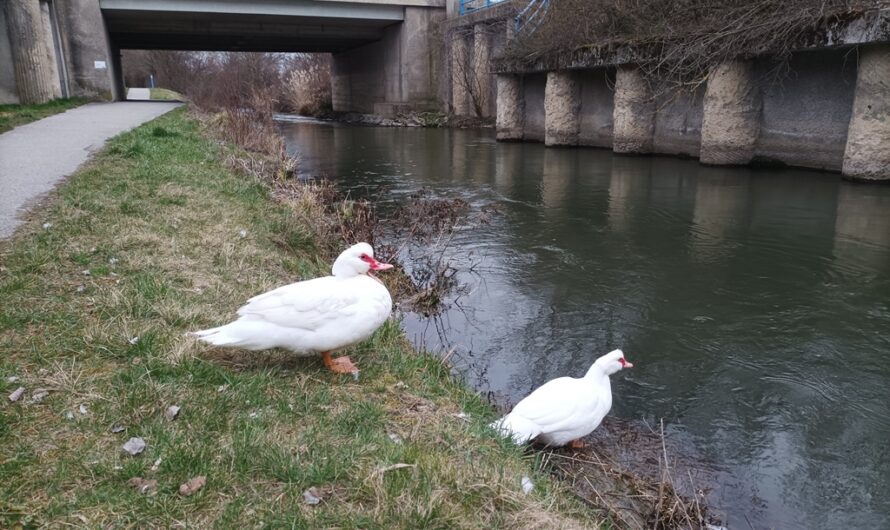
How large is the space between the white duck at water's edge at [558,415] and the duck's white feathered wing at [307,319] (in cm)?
104

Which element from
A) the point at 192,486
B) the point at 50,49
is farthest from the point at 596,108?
the point at 50,49

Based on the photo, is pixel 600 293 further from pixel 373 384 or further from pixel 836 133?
pixel 836 133

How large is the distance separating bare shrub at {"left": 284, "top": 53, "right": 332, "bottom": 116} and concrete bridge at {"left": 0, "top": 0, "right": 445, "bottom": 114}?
Result: 11.9 ft

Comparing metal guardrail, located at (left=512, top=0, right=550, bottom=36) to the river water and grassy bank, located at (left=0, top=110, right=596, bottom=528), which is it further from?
grassy bank, located at (left=0, top=110, right=596, bottom=528)

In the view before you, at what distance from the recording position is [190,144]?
1266cm

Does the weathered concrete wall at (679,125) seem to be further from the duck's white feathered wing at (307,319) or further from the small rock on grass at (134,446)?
the small rock on grass at (134,446)

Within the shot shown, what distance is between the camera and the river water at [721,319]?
167 inches

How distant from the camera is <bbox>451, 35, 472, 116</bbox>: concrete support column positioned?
32.0 m

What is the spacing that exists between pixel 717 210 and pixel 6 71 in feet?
77.9

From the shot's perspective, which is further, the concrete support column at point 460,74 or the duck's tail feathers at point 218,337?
the concrete support column at point 460,74

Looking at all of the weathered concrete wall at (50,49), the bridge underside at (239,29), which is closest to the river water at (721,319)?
Result: the weathered concrete wall at (50,49)

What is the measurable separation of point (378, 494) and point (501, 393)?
2436 millimetres

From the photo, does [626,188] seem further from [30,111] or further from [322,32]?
[322,32]

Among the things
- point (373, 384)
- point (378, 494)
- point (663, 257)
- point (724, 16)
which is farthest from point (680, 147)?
point (378, 494)
